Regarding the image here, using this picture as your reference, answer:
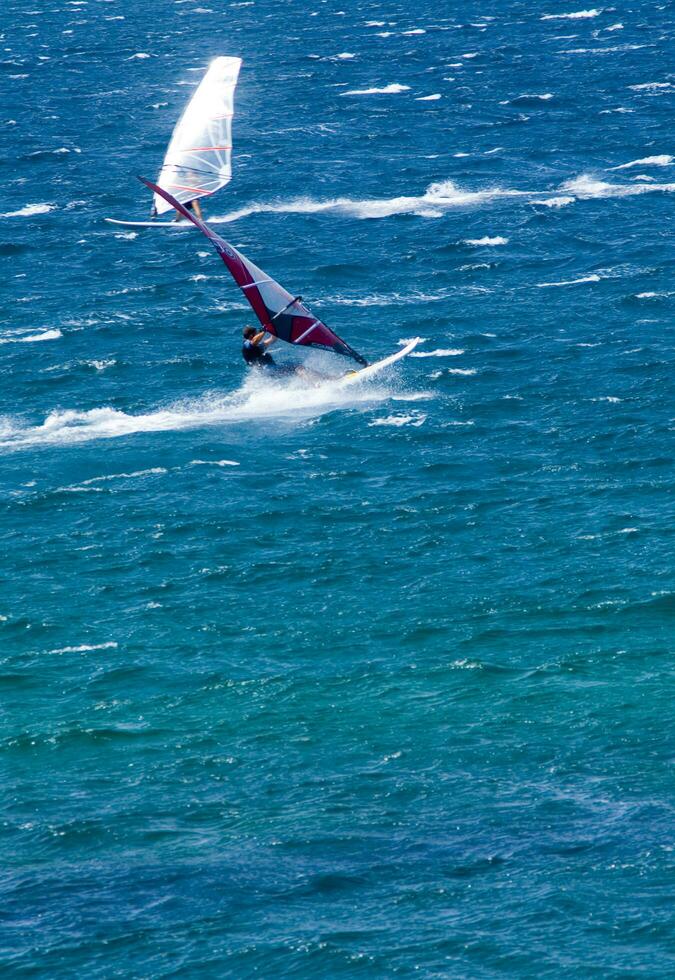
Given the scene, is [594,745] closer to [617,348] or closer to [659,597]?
[659,597]

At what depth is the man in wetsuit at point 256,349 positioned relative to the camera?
9494cm

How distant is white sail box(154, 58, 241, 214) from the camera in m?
113

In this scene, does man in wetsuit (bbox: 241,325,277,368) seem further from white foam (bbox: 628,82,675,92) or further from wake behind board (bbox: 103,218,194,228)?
white foam (bbox: 628,82,675,92)

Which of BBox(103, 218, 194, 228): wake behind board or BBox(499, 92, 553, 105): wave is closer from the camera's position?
BBox(103, 218, 194, 228): wake behind board

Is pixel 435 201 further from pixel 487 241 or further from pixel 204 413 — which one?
pixel 204 413

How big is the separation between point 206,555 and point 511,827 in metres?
26.1

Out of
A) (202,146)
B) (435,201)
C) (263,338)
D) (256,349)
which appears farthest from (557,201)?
(256,349)

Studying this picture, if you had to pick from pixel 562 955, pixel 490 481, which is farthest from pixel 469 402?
pixel 562 955

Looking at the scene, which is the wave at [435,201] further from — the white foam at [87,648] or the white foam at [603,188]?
the white foam at [87,648]

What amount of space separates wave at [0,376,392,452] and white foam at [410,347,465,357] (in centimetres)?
428

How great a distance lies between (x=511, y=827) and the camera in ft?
189

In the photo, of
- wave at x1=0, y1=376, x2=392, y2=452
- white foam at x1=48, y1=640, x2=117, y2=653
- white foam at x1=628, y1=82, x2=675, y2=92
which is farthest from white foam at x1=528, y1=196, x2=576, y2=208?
white foam at x1=48, y1=640, x2=117, y2=653

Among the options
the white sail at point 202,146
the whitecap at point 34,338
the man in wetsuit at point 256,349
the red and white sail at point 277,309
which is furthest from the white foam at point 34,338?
the man in wetsuit at point 256,349

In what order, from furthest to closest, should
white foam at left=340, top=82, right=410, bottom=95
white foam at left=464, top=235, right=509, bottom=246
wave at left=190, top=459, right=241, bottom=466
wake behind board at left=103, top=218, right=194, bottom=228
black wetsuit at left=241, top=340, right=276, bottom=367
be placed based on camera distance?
white foam at left=340, top=82, right=410, bottom=95 → white foam at left=464, top=235, right=509, bottom=246 → wake behind board at left=103, top=218, right=194, bottom=228 → black wetsuit at left=241, top=340, right=276, bottom=367 → wave at left=190, top=459, right=241, bottom=466
